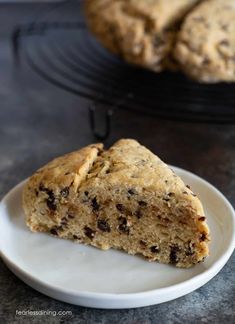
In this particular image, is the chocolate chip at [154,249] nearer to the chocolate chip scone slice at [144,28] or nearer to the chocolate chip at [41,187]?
the chocolate chip at [41,187]

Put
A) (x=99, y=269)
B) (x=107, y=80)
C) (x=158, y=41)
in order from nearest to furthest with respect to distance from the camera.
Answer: (x=99, y=269)
(x=158, y=41)
(x=107, y=80)

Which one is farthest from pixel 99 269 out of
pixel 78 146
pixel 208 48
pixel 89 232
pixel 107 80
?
pixel 107 80

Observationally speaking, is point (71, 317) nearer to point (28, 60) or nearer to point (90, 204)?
point (90, 204)

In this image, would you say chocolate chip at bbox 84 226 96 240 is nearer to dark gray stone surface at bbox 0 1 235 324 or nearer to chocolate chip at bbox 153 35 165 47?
dark gray stone surface at bbox 0 1 235 324

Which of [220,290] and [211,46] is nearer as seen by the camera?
[220,290]

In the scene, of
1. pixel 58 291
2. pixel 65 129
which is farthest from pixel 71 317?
pixel 65 129

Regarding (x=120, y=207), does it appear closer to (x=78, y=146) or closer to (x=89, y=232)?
(x=89, y=232)
